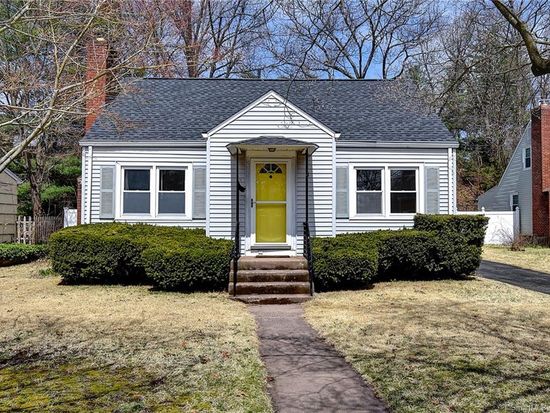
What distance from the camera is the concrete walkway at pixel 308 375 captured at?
4320mm

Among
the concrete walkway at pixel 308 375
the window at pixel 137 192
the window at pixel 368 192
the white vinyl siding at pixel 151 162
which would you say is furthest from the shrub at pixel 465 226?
the window at pixel 137 192

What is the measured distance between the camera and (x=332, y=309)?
895cm

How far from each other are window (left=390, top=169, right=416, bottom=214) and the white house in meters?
0.03

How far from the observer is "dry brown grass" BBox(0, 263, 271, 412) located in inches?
174

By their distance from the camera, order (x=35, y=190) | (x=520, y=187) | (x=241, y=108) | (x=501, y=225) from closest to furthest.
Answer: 1. (x=241, y=108)
2. (x=35, y=190)
3. (x=501, y=225)
4. (x=520, y=187)

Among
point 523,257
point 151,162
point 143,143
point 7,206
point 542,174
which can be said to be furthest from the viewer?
point 542,174

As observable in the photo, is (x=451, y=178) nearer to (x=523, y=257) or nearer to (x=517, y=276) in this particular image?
(x=517, y=276)

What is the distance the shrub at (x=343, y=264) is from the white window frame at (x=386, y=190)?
2671 mm

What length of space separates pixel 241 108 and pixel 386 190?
16.3ft

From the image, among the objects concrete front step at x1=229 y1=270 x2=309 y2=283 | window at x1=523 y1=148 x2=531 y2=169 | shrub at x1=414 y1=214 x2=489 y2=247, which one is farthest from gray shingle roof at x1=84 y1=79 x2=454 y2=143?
window at x1=523 y1=148 x2=531 y2=169

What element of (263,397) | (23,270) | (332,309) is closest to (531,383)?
(263,397)

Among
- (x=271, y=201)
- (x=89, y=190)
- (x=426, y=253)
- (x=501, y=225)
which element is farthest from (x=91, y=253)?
(x=501, y=225)

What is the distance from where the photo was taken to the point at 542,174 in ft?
77.0

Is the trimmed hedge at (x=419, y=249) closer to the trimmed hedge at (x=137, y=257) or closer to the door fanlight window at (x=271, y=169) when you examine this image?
the trimmed hedge at (x=137, y=257)
